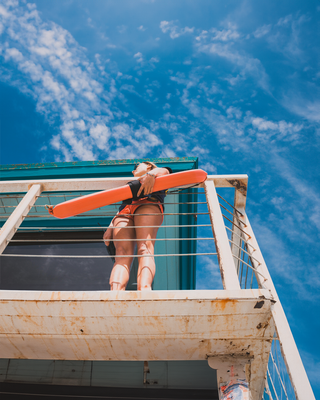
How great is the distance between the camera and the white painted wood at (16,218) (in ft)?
8.38

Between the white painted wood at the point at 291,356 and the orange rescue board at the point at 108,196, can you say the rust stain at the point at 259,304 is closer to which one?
the white painted wood at the point at 291,356

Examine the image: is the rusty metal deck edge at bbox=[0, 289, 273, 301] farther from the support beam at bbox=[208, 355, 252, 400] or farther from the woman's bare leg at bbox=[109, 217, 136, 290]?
the support beam at bbox=[208, 355, 252, 400]

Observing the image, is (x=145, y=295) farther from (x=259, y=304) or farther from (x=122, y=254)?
(x=122, y=254)

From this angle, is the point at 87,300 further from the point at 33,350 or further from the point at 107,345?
the point at 33,350

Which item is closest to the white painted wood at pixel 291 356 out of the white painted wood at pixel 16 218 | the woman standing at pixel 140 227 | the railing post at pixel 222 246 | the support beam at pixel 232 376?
the railing post at pixel 222 246

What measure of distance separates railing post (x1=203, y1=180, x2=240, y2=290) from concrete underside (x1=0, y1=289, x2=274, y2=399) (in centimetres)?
16

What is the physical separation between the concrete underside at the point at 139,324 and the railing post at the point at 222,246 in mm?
158

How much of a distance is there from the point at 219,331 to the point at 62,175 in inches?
180

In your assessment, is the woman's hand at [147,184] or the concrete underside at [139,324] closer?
the concrete underside at [139,324]

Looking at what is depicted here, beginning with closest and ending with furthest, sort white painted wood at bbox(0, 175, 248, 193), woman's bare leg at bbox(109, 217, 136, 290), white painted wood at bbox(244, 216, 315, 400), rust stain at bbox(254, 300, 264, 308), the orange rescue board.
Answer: white painted wood at bbox(244, 216, 315, 400) → rust stain at bbox(254, 300, 264, 308) → woman's bare leg at bbox(109, 217, 136, 290) → the orange rescue board → white painted wood at bbox(0, 175, 248, 193)

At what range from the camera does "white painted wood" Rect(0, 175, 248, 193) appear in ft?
11.0

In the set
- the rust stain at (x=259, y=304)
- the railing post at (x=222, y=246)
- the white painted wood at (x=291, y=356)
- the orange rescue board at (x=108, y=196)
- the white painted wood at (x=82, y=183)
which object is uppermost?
the white painted wood at (x=82, y=183)

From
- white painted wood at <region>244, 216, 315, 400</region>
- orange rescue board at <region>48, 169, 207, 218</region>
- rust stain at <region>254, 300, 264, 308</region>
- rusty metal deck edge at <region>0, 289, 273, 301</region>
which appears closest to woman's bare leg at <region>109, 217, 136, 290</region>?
orange rescue board at <region>48, 169, 207, 218</region>

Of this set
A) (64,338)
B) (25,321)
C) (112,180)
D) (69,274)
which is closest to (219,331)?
(64,338)
